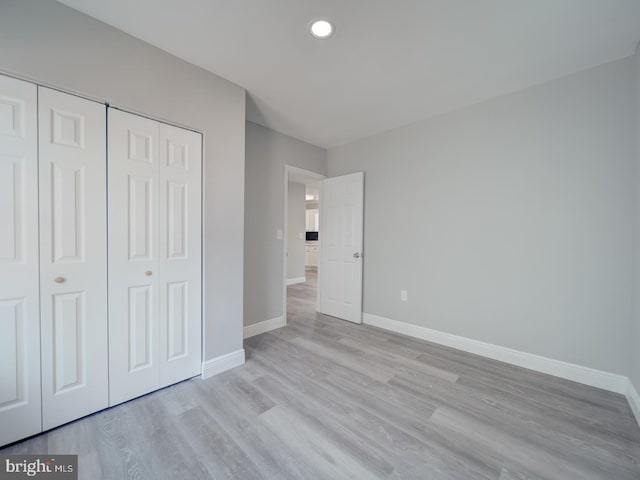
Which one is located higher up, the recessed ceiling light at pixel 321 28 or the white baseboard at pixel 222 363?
the recessed ceiling light at pixel 321 28

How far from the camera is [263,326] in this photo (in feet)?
10.6

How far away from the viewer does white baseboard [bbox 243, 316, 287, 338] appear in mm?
3074

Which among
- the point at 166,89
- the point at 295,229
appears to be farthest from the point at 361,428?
the point at 295,229

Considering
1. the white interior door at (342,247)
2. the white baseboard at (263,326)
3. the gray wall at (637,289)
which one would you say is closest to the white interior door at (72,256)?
the white baseboard at (263,326)

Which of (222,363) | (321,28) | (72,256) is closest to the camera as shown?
(72,256)

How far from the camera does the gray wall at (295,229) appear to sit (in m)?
6.36

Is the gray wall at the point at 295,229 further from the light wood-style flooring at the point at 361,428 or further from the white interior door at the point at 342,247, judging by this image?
the light wood-style flooring at the point at 361,428

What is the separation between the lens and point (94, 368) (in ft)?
5.46

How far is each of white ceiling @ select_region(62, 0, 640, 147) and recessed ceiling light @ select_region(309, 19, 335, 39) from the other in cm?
5

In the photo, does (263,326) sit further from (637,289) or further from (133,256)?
(637,289)

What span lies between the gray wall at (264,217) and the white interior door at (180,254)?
965 mm

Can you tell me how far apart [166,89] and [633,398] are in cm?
409

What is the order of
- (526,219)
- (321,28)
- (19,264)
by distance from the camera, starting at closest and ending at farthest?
(19,264)
(321,28)
(526,219)

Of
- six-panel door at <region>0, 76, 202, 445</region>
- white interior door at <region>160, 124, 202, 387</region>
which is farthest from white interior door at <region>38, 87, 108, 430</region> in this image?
white interior door at <region>160, 124, 202, 387</region>
